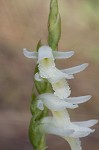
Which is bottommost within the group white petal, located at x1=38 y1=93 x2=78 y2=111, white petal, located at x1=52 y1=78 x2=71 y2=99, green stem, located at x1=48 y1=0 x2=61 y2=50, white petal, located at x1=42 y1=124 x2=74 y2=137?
white petal, located at x1=42 y1=124 x2=74 y2=137

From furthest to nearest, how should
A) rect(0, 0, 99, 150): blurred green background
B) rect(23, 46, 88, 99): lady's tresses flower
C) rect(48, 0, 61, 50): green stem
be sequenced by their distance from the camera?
rect(0, 0, 99, 150): blurred green background < rect(48, 0, 61, 50): green stem < rect(23, 46, 88, 99): lady's tresses flower

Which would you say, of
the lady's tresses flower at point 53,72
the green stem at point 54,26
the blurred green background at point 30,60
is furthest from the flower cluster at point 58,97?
the blurred green background at point 30,60

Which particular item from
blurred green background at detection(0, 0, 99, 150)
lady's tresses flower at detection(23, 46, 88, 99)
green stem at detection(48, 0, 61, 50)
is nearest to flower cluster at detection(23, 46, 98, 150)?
lady's tresses flower at detection(23, 46, 88, 99)

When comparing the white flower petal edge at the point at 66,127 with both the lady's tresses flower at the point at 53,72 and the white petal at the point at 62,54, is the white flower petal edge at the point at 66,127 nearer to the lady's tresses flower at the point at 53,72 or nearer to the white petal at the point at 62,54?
the lady's tresses flower at the point at 53,72

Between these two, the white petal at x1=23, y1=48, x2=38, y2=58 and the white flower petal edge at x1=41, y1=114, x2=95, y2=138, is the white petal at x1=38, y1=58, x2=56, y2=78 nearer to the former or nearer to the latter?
the white petal at x1=23, y1=48, x2=38, y2=58

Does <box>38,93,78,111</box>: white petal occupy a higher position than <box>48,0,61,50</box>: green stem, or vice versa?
<box>48,0,61,50</box>: green stem

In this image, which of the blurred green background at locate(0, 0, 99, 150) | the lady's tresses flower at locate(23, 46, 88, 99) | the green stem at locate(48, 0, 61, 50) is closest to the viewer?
the lady's tresses flower at locate(23, 46, 88, 99)

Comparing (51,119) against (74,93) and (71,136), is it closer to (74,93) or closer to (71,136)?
(71,136)
